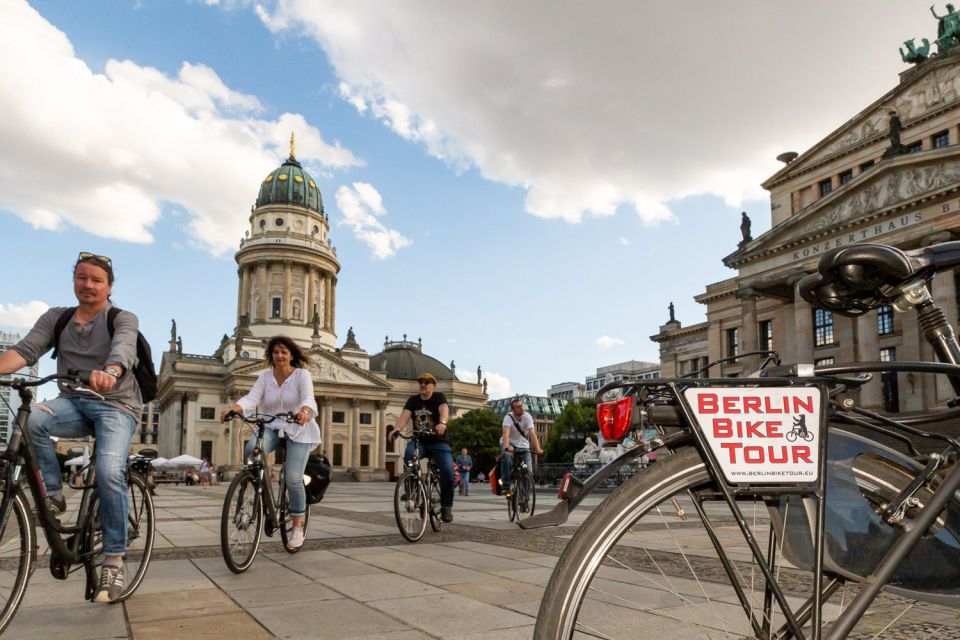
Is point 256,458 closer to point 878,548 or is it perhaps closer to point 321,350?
point 878,548

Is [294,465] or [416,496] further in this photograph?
[416,496]

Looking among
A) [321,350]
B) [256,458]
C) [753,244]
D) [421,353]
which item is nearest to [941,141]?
[753,244]

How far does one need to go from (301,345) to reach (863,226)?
70.3 metres

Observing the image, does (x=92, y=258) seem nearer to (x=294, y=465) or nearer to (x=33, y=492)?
(x=33, y=492)

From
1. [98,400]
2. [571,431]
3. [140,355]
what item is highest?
[140,355]

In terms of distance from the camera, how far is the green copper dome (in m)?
96.3

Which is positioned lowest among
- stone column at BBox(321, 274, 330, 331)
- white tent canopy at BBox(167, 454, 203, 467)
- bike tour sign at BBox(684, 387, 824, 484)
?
white tent canopy at BBox(167, 454, 203, 467)

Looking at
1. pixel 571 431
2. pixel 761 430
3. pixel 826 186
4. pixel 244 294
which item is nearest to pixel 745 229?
pixel 826 186

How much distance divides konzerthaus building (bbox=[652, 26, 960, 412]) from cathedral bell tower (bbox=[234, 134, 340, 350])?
54.5 meters

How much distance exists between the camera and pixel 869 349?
36.2 meters

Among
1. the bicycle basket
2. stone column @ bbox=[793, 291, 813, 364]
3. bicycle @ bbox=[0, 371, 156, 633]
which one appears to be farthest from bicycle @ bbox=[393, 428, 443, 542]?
stone column @ bbox=[793, 291, 813, 364]

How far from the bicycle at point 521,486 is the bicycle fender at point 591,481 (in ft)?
33.3

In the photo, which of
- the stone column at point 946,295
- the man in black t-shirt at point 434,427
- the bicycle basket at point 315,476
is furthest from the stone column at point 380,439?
the bicycle basket at point 315,476

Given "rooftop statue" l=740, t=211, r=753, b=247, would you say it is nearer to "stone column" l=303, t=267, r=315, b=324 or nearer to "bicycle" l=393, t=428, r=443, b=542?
"bicycle" l=393, t=428, r=443, b=542
